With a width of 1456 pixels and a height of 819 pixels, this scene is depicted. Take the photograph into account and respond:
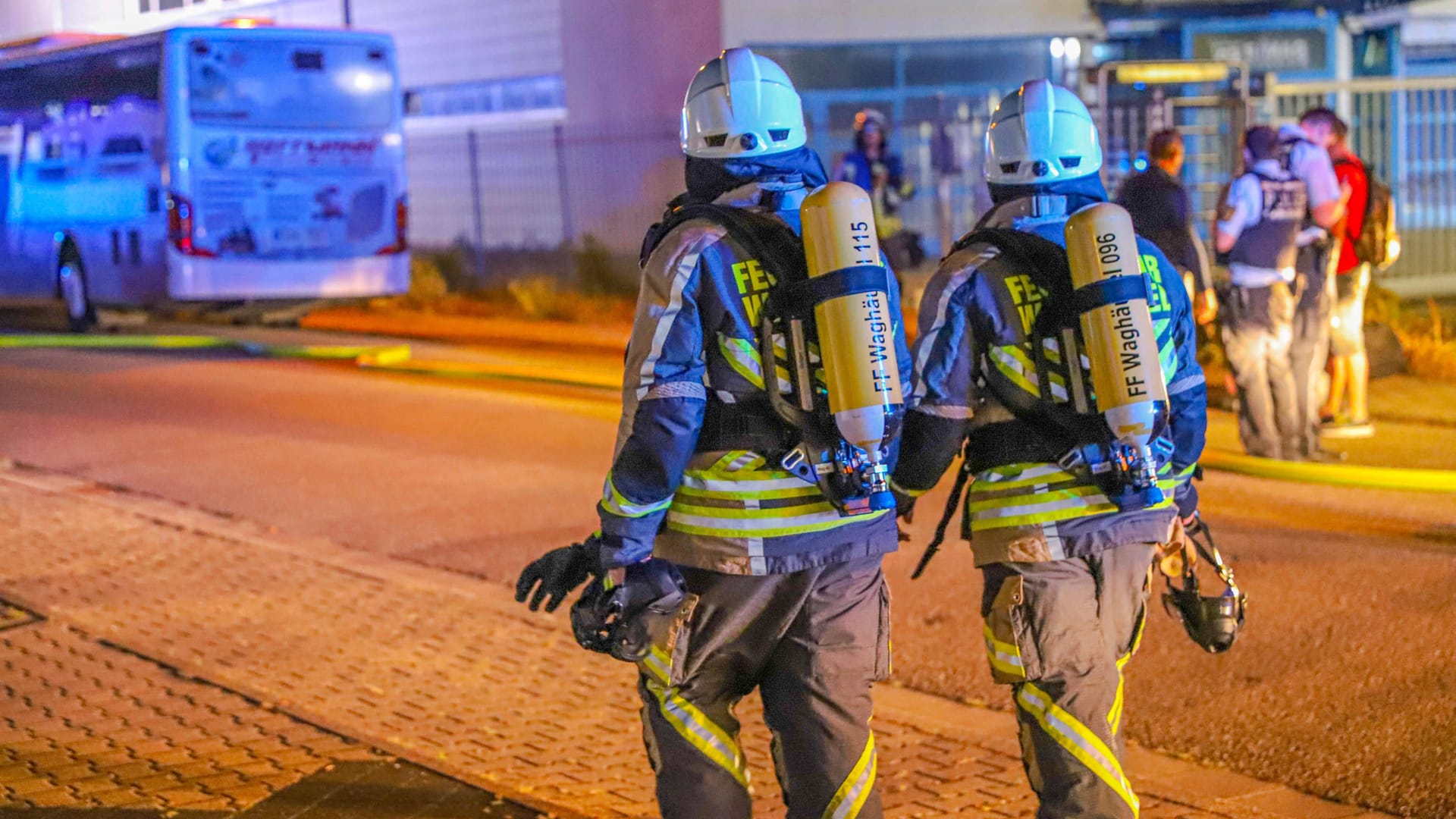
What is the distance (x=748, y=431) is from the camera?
11.1 feet

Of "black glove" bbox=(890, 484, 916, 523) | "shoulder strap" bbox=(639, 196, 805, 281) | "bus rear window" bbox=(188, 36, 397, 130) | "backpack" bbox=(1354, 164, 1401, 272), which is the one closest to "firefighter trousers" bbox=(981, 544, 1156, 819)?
"black glove" bbox=(890, 484, 916, 523)

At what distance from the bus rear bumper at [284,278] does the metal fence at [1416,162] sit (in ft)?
29.1

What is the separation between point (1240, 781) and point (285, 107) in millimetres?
13947

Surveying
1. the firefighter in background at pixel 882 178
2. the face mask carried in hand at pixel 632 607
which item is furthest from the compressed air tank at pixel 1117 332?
the firefighter in background at pixel 882 178

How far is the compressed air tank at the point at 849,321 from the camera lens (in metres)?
3.25

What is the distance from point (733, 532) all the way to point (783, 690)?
0.35 meters

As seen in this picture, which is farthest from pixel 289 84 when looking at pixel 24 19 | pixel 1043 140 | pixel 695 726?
pixel 24 19

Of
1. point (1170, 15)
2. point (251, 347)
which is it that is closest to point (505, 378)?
point (251, 347)

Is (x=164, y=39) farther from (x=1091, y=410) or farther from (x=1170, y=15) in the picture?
(x=1091, y=410)

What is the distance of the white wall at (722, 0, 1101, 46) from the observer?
70.1 feet

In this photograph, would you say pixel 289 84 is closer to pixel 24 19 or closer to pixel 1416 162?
pixel 1416 162

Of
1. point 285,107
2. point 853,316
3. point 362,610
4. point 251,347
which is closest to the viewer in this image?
point 853,316

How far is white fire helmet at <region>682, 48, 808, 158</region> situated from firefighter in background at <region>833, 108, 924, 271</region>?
31.5 feet

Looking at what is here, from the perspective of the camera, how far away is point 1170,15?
21.2m
